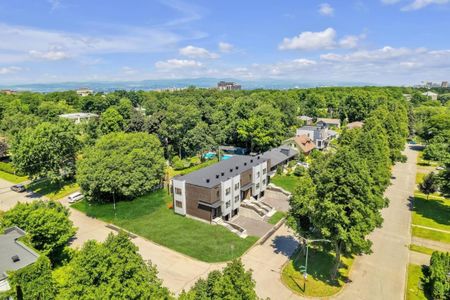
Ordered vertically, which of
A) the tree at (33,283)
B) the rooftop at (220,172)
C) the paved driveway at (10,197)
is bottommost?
the paved driveway at (10,197)

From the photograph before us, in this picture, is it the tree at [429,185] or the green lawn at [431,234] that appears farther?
the tree at [429,185]

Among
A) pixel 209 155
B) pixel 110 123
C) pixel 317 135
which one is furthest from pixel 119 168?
pixel 317 135

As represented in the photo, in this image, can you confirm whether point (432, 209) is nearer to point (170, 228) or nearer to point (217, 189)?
point (217, 189)

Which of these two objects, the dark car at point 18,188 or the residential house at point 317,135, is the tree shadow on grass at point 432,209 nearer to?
the residential house at point 317,135

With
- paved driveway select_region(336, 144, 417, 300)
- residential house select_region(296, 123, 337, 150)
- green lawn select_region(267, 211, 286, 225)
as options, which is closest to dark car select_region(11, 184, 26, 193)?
green lawn select_region(267, 211, 286, 225)

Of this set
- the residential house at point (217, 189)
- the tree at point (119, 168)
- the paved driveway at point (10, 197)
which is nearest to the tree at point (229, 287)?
the residential house at point (217, 189)

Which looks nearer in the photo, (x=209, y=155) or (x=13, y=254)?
(x=13, y=254)

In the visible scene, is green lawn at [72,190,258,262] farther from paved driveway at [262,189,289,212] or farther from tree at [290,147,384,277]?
tree at [290,147,384,277]
